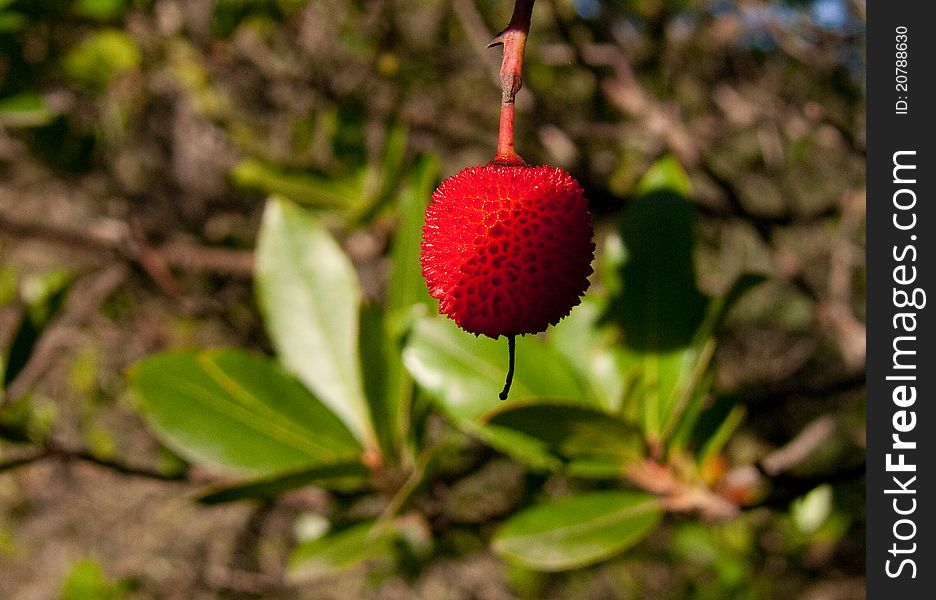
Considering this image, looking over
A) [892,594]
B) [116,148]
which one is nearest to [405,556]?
[892,594]

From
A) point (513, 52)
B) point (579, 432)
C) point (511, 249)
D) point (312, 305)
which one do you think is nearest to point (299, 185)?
point (312, 305)

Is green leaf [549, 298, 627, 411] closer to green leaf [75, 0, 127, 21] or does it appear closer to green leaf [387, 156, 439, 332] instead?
green leaf [387, 156, 439, 332]

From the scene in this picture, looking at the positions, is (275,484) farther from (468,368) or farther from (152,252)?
(152,252)

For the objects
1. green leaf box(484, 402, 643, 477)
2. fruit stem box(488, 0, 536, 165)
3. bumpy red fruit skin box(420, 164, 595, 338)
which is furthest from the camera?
green leaf box(484, 402, 643, 477)

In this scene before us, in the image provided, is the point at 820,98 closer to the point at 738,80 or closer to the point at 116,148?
the point at 738,80

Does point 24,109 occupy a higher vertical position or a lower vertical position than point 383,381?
higher

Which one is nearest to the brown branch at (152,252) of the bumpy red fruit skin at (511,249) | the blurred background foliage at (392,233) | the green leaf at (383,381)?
the blurred background foliage at (392,233)

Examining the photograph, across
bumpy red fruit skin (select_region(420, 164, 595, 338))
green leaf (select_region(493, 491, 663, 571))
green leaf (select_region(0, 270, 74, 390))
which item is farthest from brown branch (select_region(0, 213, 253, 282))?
bumpy red fruit skin (select_region(420, 164, 595, 338))
